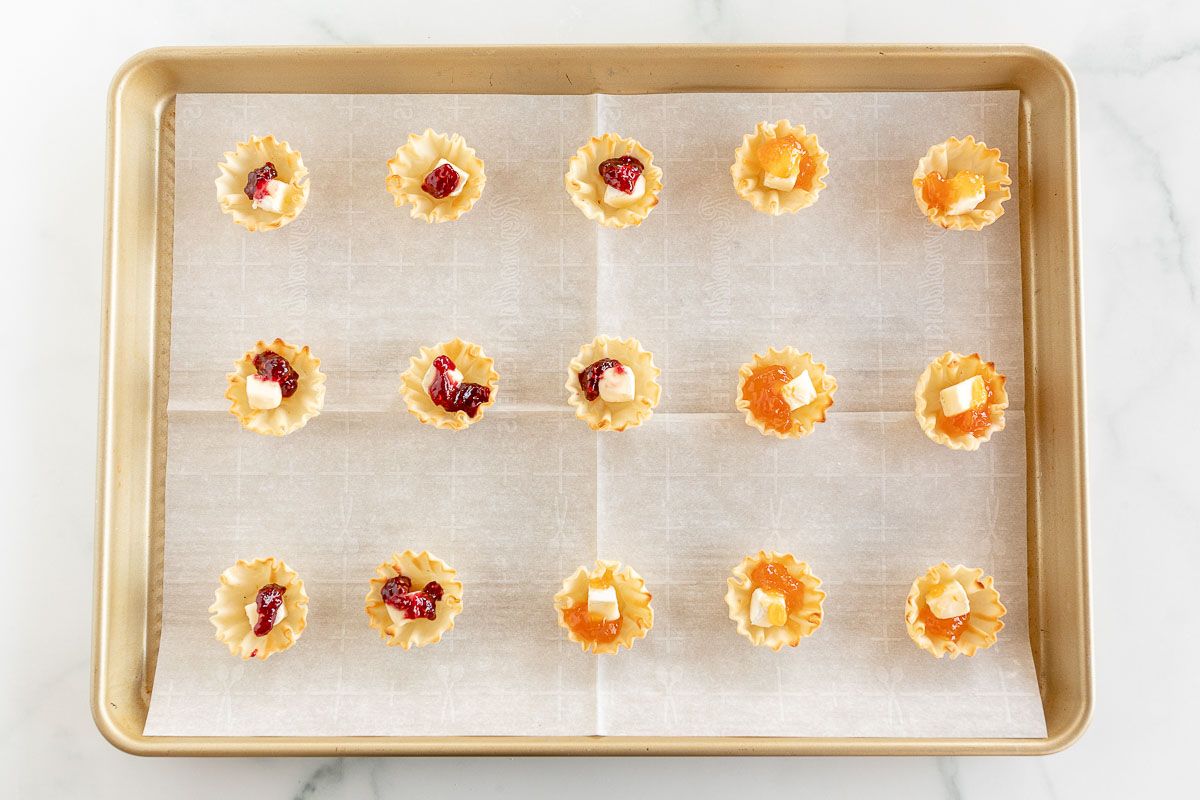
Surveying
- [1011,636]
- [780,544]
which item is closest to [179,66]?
[780,544]

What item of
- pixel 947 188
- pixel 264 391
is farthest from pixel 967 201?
pixel 264 391

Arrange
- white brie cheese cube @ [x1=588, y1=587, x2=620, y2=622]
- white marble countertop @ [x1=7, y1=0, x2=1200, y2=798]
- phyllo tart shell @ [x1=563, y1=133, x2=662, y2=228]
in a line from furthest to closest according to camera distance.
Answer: white marble countertop @ [x1=7, y1=0, x2=1200, y2=798]
phyllo tart shell @ [x1=563, y1=133, x2=662, y2=228]
white brie cheese cube @ [x1=588, y1=587, x2=620, y2=622]

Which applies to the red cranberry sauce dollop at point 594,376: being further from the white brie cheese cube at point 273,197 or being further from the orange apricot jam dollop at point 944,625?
the orange apricot jam dollop at point 944,625

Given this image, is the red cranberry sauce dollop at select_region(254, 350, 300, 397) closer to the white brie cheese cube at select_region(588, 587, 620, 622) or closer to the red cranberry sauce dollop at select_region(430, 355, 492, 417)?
the red cranberry sauce dollop at select_region(430, 355, 492, 417)

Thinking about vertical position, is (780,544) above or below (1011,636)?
above

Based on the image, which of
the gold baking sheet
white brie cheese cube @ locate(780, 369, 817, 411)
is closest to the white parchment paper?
the gold baking sheet

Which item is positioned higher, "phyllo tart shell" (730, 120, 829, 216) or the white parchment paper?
"phyllo tart shell" (730, 120, 829, 216)

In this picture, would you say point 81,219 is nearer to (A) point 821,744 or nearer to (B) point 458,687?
(B) point 458,687
